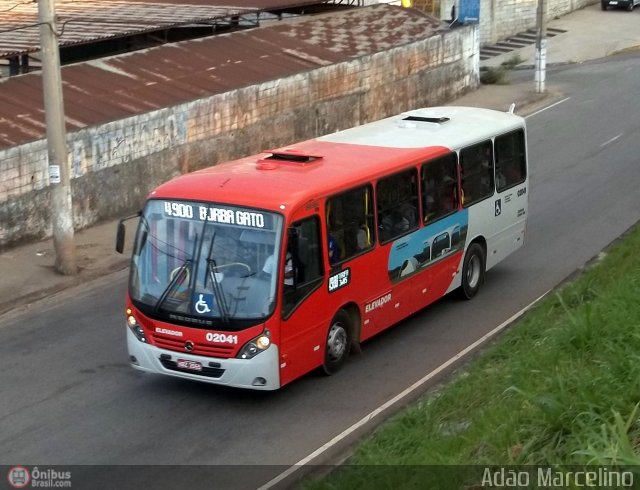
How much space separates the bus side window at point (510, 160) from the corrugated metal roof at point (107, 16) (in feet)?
37.0

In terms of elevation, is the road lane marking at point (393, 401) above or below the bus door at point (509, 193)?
below

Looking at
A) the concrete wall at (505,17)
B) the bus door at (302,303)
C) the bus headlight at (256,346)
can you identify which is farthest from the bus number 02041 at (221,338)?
the concrete wall at (505,17)

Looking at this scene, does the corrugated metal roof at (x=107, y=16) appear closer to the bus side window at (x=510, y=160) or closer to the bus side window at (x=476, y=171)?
the bus side window at (x=510, y=160)

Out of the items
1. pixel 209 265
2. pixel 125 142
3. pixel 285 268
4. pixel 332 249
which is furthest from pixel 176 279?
pixel 125 142

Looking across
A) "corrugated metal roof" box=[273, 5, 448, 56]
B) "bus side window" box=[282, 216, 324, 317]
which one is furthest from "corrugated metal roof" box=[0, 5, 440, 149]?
"bus side window" box=[282, 216, 324, 317]

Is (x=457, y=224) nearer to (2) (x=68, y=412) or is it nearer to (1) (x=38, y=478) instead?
(2) (x=68, y=412)

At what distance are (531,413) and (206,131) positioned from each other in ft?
53.7

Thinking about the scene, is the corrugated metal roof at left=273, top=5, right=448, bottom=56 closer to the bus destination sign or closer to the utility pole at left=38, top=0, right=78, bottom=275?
the utility pole at left=38, top=0, right=78, bottom=275

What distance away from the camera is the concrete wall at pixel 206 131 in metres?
19.5

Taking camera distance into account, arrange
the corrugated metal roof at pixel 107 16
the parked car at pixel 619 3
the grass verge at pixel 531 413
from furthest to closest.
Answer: the parked car at pixel 619 3
the corrugated metal roof at pixel 107 16
the grass verge at pixel 531 413

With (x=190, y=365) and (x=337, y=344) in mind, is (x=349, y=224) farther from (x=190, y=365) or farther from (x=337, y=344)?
(x=190, y=365)

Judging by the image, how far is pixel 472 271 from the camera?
16.0m

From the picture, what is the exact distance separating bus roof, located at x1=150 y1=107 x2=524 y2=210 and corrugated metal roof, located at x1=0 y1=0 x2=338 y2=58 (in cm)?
1067

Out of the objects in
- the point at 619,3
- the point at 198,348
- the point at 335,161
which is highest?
the point at 335,161
